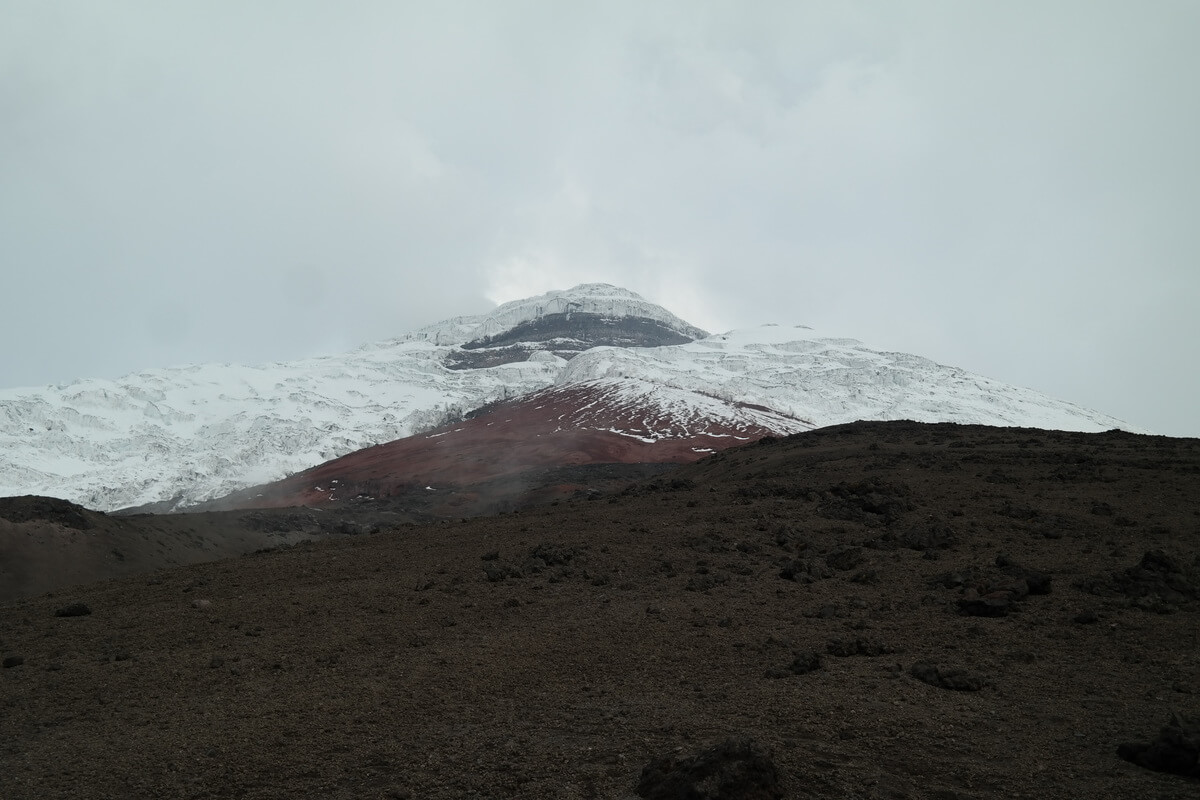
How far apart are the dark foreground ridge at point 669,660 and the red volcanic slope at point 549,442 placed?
33.7 metres

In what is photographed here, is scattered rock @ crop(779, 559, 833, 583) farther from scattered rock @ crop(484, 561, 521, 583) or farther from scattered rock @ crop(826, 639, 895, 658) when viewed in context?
scattered rock @ crop(484, 561, 521, 583)

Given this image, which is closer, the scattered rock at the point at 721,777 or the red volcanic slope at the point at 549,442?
the scattered rock at the point at 721,777

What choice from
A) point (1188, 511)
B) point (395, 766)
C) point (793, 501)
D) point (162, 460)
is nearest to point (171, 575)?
point (395, 766)

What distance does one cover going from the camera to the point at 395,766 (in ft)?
21.0

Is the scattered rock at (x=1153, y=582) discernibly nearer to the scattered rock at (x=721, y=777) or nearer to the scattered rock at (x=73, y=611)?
the scattered rock at (x=721, y=777)

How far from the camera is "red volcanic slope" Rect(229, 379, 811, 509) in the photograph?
5197 centimetres

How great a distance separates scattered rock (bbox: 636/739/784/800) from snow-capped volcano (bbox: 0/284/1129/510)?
2575 inches

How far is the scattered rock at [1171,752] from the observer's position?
17.4ft

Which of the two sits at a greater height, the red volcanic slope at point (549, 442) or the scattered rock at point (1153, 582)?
the red volcanic slope at point (549, 442)

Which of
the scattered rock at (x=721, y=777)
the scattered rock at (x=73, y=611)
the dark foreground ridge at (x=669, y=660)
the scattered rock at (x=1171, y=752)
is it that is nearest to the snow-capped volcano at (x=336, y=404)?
the dark foreground ridge at (x=669, y=660)

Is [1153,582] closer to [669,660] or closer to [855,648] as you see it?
[855,648]

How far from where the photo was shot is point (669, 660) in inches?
360

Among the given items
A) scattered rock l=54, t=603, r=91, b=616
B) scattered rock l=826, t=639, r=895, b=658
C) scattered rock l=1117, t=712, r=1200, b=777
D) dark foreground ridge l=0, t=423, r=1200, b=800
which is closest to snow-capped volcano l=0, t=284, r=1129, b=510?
dark foreground ridge l=0, t=423, r=1200, b=800

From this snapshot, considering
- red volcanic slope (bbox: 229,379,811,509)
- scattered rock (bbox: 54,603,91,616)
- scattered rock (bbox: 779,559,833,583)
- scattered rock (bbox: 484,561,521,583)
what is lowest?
scattered rock (bbox: 54,603,91,616)
